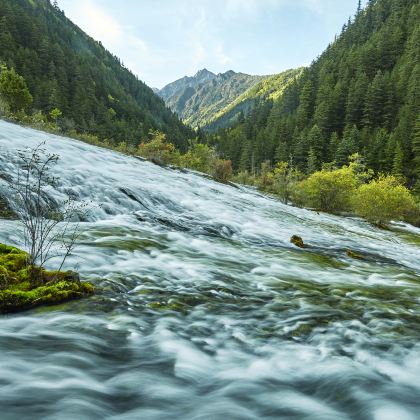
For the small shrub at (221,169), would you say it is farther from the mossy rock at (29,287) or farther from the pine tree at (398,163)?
the mossy rock at (29,287)

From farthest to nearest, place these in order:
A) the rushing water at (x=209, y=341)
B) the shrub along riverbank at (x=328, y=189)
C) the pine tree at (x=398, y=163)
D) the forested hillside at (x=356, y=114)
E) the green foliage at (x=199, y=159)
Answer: the forested hillside at (x=356, y=114) → the pine tree at (x=398, y=163) → the green foliage at (x=199, y=159) → the shrub along riverbank at (x=328, y=189) → the rushing water at (x=209, y=341)

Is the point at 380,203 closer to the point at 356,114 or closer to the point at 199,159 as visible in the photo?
the point at 199,159

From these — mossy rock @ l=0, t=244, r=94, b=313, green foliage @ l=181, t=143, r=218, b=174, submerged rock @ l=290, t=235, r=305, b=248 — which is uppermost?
green foliage @ l=181, t=143, r=218, b=174

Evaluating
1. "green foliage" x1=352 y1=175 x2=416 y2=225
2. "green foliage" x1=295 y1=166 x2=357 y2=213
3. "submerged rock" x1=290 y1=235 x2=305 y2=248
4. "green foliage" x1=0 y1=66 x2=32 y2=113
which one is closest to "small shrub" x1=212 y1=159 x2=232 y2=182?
"green foliage" x1=295 y1=166 x2=357 y2=213

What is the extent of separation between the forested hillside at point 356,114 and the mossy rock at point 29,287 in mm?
67027

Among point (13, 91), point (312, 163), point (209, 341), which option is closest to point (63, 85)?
point (13, 91)

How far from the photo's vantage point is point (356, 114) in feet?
311

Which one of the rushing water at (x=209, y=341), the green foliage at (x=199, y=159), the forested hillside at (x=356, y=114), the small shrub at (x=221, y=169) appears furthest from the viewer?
the forested hillside at (x=356, y=114)

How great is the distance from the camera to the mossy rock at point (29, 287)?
525 cm

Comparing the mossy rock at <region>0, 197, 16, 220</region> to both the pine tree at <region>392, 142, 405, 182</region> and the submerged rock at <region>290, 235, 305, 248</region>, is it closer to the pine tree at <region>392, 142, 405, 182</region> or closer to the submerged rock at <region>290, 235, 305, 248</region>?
the submerged rock at <region>290, 235, 305, 248</region>

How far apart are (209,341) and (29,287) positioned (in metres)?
2.85

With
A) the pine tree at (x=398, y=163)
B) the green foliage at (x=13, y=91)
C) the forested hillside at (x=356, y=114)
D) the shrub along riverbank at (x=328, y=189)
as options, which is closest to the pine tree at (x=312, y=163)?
the forested hillside at (x=356, y=114)

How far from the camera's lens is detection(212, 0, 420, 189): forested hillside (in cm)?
7462

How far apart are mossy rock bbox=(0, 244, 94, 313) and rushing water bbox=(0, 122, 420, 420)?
26cm
